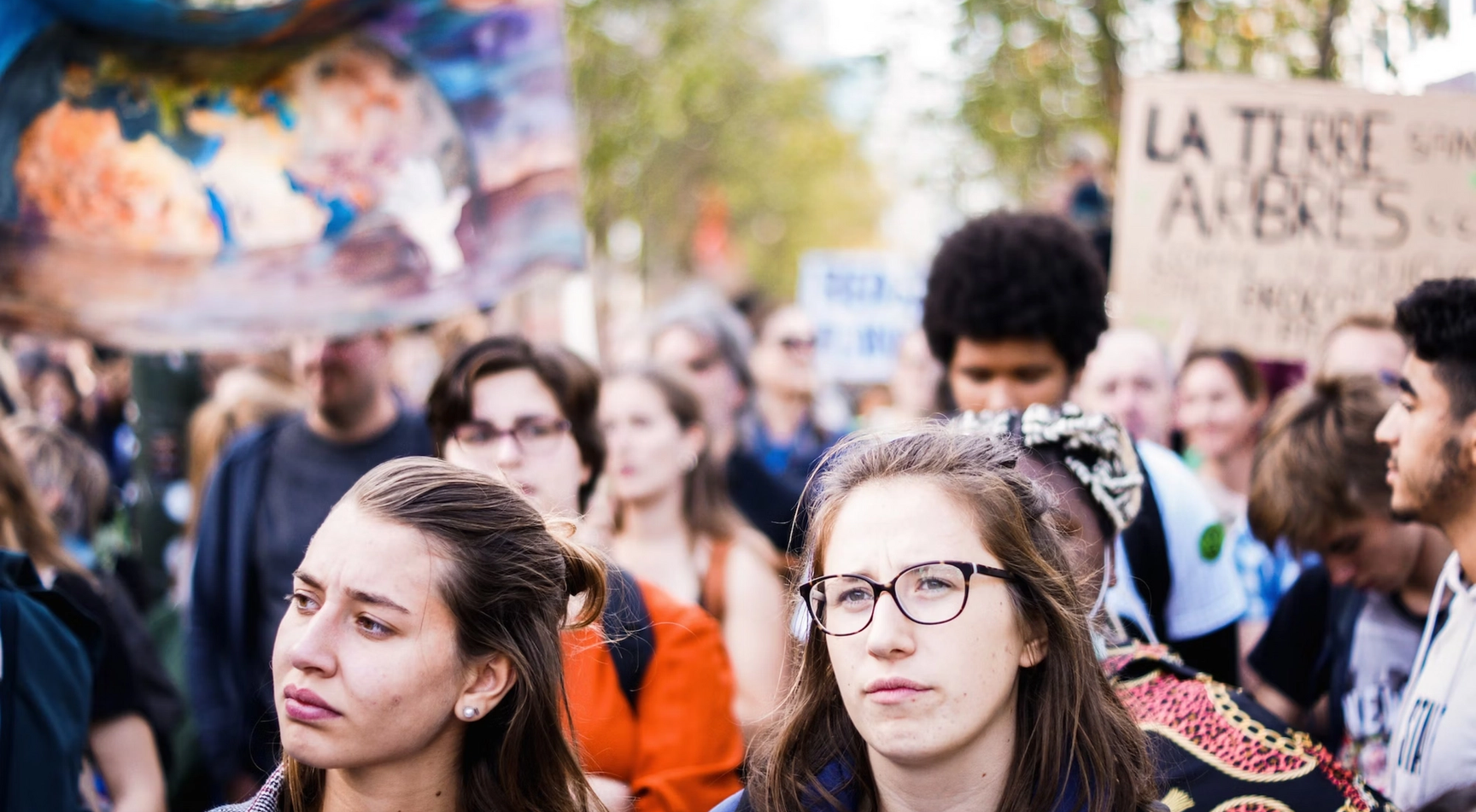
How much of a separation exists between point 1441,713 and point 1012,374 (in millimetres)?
1310

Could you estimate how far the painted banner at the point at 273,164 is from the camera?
3689mm

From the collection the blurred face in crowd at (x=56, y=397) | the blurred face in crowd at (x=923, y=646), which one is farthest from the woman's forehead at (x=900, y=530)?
the blurred face in crowd at (x=56, y=397)

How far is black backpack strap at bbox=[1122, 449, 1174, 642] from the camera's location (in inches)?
127

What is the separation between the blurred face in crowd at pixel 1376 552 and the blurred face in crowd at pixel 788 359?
4338 millimetres

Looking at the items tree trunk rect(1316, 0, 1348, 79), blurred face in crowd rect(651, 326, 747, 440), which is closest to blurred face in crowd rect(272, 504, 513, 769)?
blurred face in crowd rect(651, 326, 747, 440)

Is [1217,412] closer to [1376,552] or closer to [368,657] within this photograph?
[1376,552]

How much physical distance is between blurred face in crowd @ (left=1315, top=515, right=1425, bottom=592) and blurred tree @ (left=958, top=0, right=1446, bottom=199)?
2997 mm

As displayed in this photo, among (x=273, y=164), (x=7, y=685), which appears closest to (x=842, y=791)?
(x=7, y=685)

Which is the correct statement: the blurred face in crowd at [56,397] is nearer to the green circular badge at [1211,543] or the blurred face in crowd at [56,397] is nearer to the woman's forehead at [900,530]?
the green circular badge at [1211,543]

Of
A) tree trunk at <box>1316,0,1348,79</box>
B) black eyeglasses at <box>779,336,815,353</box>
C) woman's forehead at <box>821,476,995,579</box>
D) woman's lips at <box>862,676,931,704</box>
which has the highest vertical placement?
tree trunk at <box>1316,0,1348,79</box>

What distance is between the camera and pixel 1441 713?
2.79 m

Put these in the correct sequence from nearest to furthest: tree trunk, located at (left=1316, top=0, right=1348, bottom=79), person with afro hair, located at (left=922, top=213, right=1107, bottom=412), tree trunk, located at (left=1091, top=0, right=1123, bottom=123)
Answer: person with afro hair, located at (left=922, top=213, right=1107, bottom=412), tree trunk, located at (left=1316, top=0, right=1348, bottom=79), tree trunk, located at (left=1091, top=0, right=1123, bottom=123)

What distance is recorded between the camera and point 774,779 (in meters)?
2.32

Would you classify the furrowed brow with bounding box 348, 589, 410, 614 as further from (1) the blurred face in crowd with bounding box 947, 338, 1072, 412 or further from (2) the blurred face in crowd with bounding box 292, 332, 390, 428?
(2) the blurred face in crowd with bounding box 292, 332, 390, 428
